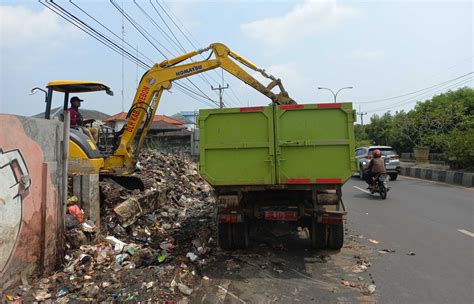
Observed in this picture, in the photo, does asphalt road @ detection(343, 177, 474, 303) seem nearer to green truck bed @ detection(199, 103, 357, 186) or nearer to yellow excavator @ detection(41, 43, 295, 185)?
green truck bed @ detection(199, 103, 357, 186)

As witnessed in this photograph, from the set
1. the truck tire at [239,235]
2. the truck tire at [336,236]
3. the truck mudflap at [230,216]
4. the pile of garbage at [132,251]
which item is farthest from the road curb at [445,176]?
the truck mudflap at [230,216]

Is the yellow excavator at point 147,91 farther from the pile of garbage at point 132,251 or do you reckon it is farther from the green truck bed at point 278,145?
the green truck bed at point 278,145

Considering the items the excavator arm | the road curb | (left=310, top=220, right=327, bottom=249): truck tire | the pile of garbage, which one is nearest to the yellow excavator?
the excavator arm

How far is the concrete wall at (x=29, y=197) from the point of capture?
197 inches

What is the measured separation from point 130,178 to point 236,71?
3.74m

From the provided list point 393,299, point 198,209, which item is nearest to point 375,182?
point 198,209

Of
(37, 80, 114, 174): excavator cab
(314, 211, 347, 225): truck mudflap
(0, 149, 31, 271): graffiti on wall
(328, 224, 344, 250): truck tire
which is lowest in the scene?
(328, 224, 344, 250): truck tire

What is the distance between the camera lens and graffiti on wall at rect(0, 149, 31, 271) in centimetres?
493

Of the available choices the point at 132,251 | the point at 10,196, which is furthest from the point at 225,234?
the point at 10,196

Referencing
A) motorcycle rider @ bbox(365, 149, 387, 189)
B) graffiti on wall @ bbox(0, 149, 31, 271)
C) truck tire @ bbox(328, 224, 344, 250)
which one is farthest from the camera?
motorcycle rider @ bbox(365, 149, 387, 189)

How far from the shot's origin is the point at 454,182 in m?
19.3

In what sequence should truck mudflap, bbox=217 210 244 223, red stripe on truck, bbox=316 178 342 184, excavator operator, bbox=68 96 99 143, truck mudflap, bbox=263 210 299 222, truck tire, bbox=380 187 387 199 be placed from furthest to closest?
1. truck tire, bbox=380 187 387 199
2. excavator operator, bbox=68 96 99 143
3. truck mudflap, bbox=217 210 244 223
4. truck mudflap, bbox=263 210 299 222
5. red stripe on truck, bbox=316 178 342 184

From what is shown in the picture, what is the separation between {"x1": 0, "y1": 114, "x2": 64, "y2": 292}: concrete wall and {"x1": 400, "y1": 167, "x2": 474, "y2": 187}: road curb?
1721 cm

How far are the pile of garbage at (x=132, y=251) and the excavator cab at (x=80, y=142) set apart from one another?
1.78 ft
